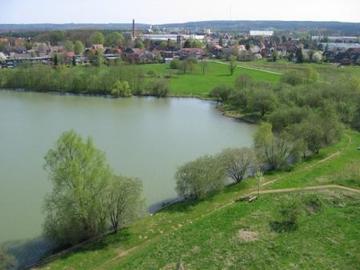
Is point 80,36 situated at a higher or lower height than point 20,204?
higher

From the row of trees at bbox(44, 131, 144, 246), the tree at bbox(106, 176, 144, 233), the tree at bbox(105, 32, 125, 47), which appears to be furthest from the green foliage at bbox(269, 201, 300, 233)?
the tree at bbox(105, 32, 125, 47)

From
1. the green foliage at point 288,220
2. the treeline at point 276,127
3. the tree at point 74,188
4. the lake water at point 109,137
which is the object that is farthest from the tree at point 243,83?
the tree at point 74,188

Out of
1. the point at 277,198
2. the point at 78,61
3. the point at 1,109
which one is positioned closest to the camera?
the point at 277,198

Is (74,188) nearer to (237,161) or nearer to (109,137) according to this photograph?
(237,161)

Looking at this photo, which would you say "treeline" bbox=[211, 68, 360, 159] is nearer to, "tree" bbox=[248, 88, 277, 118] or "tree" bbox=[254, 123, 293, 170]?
"tree" bbox=[248, 88, 277, 118]

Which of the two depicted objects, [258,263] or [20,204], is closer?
[258,263]

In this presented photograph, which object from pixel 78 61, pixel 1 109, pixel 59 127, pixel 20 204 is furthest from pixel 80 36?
pixel 20 204

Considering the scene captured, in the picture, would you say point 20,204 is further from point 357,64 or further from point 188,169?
point 357,64

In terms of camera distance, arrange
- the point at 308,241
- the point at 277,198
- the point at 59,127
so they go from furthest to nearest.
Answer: the point at 59,127 < the point at 277,198 < the point at 308,241
